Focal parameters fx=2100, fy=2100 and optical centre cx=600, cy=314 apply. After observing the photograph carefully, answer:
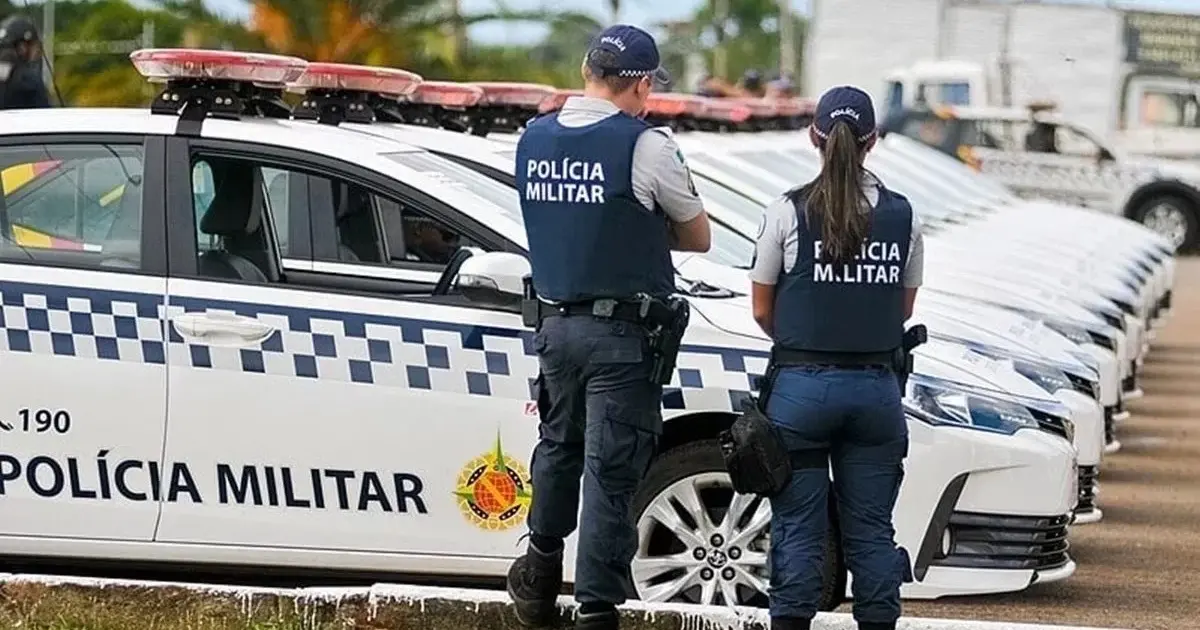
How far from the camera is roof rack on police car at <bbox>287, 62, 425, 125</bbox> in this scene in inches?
257

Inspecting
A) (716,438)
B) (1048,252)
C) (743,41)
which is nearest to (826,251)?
(716,438)

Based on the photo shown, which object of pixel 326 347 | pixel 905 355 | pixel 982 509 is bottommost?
pixel 982 509

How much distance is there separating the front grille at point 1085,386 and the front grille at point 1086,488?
0.97 feet

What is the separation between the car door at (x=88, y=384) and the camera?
585 cm

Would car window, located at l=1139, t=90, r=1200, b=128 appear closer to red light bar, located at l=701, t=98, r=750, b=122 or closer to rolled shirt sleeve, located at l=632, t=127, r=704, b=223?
red light bar, located at l=701, t=98, r=750, b=122

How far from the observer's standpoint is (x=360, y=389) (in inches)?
228

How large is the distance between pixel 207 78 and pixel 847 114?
6.66 feet

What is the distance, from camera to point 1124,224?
16828mm

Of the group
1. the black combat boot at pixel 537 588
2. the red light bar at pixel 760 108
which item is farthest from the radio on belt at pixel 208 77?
the red light bar at pixel 760 108

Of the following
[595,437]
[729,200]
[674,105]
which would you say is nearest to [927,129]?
[674,105]

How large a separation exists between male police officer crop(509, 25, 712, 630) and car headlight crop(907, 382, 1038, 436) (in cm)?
92

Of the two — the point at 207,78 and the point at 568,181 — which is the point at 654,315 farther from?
the point at 207,78

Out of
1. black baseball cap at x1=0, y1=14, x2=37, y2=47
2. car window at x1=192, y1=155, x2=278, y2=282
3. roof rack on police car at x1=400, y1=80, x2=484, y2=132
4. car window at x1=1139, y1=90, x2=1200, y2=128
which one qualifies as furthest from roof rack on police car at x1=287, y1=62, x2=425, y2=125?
car window at x1=1139, y1=90, x2=1200, y2=128

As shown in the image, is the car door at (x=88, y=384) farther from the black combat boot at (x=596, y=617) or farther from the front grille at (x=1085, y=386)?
the front grille at (x=1085, y=386)
